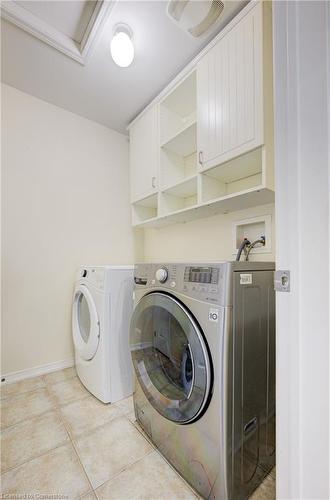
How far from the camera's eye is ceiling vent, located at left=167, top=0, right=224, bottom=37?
110 centimetres

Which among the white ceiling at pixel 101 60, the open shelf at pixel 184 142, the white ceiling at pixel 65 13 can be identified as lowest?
the open shelf at pixel 184 142

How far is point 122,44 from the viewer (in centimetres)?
128

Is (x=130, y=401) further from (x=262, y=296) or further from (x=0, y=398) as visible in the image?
(x=262, y=296)

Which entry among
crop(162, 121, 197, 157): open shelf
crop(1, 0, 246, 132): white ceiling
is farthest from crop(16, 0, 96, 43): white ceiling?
crop(162, 121, 197, 157): open shelf

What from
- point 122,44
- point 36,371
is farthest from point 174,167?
point 36,371

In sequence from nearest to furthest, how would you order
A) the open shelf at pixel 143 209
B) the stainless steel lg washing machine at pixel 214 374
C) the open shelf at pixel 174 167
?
the stainless steel lg washing machine at pixel 214 374
the open shelf at pixel 174 167
the open shelf at pixel 143 209

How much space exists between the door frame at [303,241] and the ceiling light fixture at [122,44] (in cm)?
114

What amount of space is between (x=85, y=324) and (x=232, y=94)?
1868mm

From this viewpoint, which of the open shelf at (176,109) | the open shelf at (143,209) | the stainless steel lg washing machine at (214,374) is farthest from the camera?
the open shelf at (143,209)

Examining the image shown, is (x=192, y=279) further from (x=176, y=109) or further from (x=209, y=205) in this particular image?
(x=176, y=109)

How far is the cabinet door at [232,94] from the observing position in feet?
3.64

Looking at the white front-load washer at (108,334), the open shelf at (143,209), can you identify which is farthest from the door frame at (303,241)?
the open shelf at (143,209)

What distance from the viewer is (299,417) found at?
46 cm

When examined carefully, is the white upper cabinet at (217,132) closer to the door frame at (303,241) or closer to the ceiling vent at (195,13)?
the ceiling vent at (195,13)
